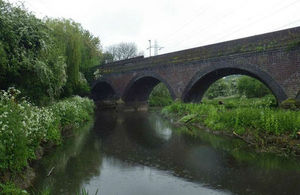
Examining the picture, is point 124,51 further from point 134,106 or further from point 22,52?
point 22,52

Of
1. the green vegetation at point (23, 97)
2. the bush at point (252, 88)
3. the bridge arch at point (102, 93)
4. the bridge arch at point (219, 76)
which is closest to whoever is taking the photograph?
the green vegetation at point (23, 97)

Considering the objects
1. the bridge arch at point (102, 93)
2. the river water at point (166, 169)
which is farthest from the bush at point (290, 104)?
the bridge arch at point (102, 93)

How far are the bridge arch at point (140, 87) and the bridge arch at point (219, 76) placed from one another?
171 inches

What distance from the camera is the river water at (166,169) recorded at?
5.22 metres

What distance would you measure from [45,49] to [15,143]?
583cm

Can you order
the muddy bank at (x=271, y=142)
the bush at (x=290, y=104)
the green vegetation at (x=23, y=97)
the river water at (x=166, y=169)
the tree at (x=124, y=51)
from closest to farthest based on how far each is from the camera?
the green vegetation at (x=23, y=97) → the river water at (x=166, y=169) → the muddy bank at (x=271, y=142) → the bush at (x=290, y=104) → the tree at (x=124, y=51)

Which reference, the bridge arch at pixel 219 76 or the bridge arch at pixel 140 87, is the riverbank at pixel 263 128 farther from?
the bridge arch at pixel 140 87

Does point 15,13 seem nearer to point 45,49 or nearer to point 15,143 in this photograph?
point 45,49

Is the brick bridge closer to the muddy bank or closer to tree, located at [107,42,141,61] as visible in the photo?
the muddy bank

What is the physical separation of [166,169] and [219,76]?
1418cm

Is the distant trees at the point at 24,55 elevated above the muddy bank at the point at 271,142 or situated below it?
above

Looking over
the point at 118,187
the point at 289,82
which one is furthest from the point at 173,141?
the point at 289,82

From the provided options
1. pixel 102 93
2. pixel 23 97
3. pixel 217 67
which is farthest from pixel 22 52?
pixel 102 93

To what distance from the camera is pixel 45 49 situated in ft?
31.3
